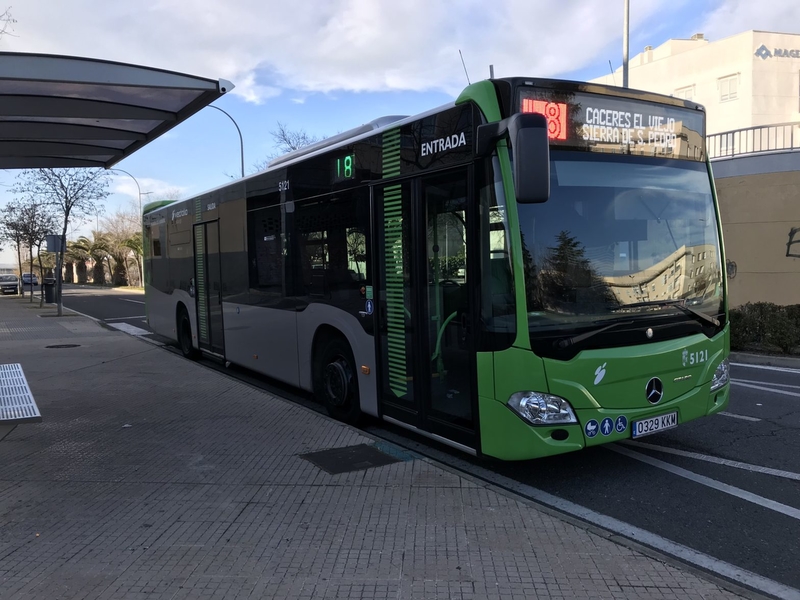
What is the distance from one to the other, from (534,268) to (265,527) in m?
2.57

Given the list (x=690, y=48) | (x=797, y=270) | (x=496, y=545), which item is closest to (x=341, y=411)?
(x=496, y=545)

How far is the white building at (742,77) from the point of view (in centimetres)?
3528

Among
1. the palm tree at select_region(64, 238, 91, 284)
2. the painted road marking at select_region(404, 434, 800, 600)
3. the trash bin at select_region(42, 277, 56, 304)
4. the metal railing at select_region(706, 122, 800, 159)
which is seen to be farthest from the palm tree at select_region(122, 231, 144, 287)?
the painted road marking at select_region(404, 434, 800, 600)

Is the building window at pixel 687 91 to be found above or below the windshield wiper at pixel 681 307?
above

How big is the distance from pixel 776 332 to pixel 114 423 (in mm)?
10465

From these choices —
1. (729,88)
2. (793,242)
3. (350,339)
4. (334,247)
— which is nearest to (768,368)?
(793,242)

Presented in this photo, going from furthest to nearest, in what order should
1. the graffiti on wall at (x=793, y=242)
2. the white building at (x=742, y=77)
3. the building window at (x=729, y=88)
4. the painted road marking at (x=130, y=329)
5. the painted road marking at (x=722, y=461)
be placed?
the building window at (x=729, y=88) → the white building at (x=742, y=77) → the painted road marking at (x=130, y=329) → the graffiti on wall at (x=793, y=242) → the painted road marking at (x=722, y=461)

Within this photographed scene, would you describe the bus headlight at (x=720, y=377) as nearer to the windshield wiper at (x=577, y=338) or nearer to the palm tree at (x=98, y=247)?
the windshield wiper at (x=577, y=338)

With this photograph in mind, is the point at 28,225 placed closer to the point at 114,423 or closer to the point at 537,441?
the point at 114,423

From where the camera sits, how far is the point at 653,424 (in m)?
4.85

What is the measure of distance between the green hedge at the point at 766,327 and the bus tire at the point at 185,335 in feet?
33.0

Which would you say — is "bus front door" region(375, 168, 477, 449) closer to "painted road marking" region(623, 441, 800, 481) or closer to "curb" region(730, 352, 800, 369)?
"painted road marking" region(623, 441, 800, 481)

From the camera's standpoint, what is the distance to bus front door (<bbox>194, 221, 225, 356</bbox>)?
10.0 metres

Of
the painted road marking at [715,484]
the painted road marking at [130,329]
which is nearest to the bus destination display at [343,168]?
the painted road marking at [715,484]
